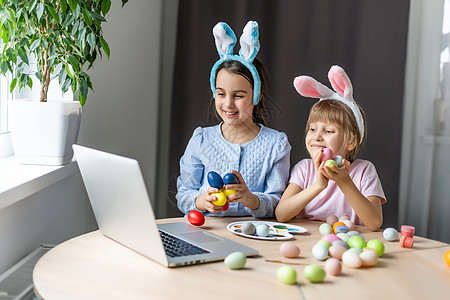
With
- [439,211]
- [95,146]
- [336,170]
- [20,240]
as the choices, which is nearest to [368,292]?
[336,170]

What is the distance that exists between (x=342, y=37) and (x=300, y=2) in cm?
28

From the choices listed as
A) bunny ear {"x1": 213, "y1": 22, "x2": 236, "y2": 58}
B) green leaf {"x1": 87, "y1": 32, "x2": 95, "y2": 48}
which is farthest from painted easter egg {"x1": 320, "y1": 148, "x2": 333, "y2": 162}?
green leaf {"x1": 87, "y1": 32, "x2": 95, "y2": 48}

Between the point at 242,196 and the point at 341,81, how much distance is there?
0.47 m

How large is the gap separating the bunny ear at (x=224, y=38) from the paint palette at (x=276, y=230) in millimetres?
611

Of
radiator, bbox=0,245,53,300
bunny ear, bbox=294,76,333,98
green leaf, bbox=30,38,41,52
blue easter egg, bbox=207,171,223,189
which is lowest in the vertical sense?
radiator, bbox=0,245,53,300

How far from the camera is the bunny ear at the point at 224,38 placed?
5.83 ft

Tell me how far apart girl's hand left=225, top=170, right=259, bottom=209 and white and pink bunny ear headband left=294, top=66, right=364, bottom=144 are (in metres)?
0.36

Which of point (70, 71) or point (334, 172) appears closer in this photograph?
point (334, 172)

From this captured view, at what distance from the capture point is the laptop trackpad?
136 cm

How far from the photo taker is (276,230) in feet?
4.96

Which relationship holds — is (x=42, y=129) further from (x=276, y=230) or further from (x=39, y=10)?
(x=276, y=230)

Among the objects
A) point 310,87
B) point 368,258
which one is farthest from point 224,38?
point 368,258

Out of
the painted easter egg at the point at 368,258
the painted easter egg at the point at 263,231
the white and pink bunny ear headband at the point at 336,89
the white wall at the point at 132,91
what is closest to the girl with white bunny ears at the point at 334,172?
the white and pink bunny ear headband at the point at 336,89

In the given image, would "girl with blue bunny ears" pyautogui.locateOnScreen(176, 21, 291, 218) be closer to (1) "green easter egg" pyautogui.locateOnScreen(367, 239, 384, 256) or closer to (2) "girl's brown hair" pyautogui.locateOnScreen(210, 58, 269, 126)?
(2) "girl's brown hair" pyautogui.locateOnScreen(210, 58, 269, 126)
